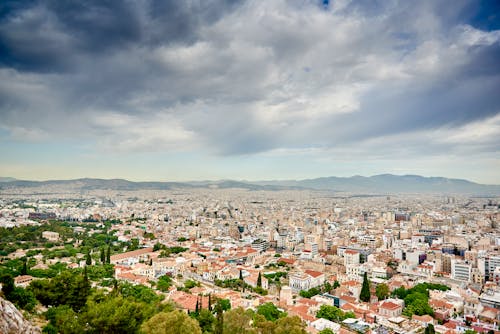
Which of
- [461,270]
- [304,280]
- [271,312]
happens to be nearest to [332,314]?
[271,312]

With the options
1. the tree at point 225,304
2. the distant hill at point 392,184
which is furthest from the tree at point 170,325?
the distant hill at point 392,184

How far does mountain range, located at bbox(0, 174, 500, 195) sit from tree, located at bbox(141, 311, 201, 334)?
11501 cm

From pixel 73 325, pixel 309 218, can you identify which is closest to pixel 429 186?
pixel 309 218

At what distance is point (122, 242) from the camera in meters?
33.7

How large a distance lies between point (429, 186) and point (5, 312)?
19133 centimetres

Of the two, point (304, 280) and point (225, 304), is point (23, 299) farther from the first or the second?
point (304, 280)

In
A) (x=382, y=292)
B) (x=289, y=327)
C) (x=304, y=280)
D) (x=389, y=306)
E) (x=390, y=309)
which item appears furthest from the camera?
(x=304, y=280)

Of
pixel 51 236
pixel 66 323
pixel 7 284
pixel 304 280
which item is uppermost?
pixel 7 284

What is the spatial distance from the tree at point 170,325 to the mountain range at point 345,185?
115006 mm

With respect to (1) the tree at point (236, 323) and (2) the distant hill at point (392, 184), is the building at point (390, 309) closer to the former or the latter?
(1) the tree at point (236, 323)

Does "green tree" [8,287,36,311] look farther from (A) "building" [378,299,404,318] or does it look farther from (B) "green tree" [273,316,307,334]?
(A) "building" [378,299,404,318]

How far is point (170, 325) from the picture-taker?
26.2 ft

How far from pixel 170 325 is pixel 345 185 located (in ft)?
593

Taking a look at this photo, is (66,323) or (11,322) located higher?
(11,322)
